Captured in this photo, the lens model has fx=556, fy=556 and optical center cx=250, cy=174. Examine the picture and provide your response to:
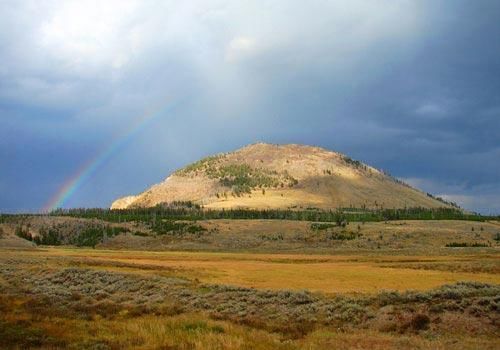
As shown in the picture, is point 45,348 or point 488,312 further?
point 488,312

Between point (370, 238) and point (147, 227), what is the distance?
71358mm

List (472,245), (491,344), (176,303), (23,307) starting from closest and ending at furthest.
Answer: (491,344), (23,307), (176,303), (472,245)

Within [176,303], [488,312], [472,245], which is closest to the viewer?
[488,312]

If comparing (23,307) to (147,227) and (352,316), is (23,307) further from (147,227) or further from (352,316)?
(147,227)

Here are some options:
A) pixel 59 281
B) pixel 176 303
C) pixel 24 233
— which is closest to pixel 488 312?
pixel 176 303

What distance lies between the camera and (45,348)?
63.8 ft

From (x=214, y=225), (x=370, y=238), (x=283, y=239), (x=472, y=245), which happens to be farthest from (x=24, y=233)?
(x=472, y=245)

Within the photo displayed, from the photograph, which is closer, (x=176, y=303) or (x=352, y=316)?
(x=352, y=316)

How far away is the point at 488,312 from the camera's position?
26688mm

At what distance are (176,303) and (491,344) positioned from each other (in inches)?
725

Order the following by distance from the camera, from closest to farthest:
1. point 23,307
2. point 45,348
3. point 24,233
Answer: point 45,348, point 23,307, point 24,233

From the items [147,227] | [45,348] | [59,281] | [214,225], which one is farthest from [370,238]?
[45,348]

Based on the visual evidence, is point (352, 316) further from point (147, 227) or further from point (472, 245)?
point (147, 227)

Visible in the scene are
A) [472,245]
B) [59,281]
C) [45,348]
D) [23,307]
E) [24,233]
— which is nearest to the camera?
[45,348]
